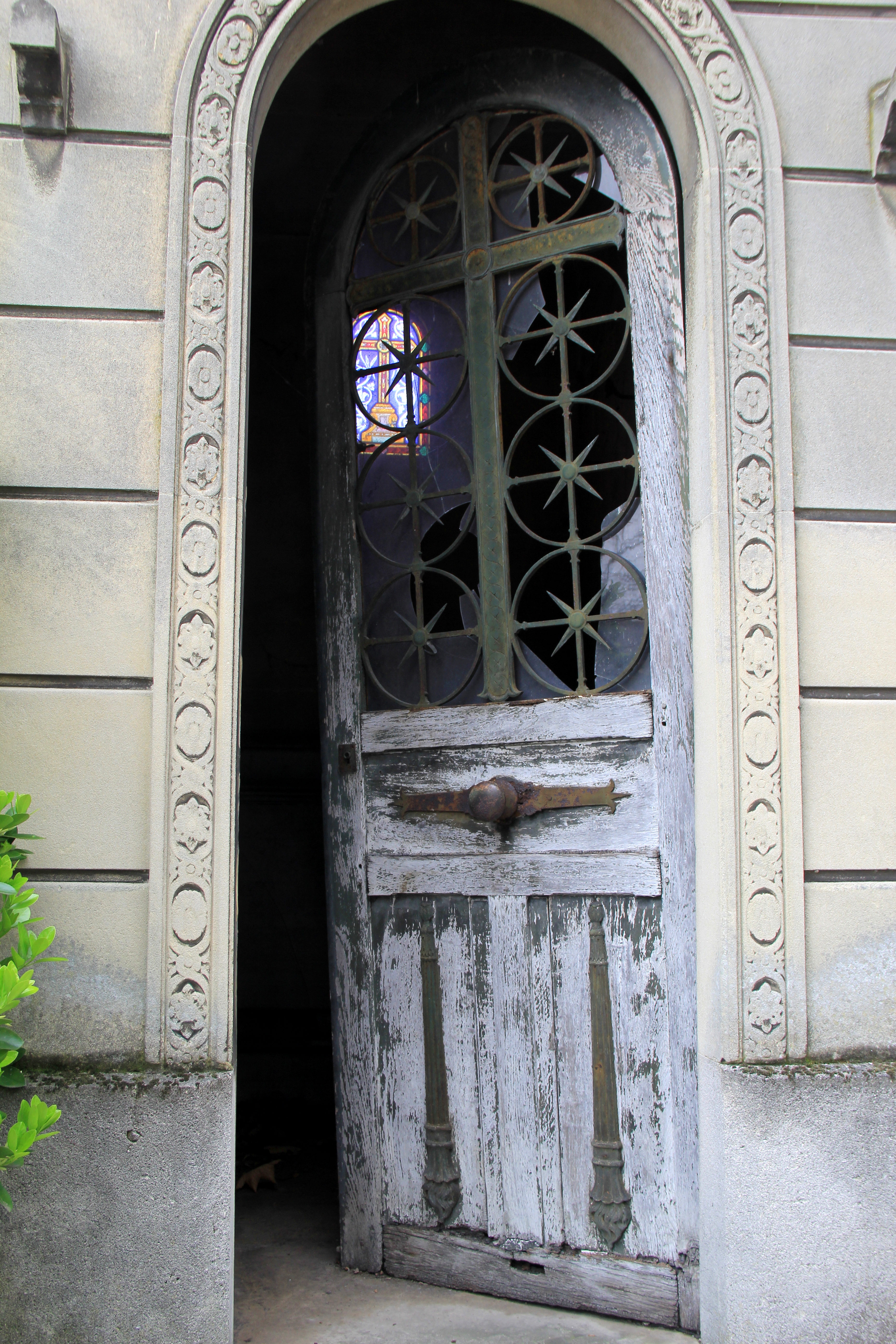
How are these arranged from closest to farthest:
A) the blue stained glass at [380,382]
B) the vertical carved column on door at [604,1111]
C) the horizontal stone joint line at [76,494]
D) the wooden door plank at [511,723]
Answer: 1. the horizontal stone joint line at [76,494]
2. the vertical carved column on door at [604,1111]
3. the wooden door plank at [511,723]
4. the blue stained glass at [380,382]

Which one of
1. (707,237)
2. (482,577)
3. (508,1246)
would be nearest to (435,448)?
(482,577)

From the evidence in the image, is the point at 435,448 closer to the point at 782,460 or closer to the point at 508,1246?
the point at 782,460

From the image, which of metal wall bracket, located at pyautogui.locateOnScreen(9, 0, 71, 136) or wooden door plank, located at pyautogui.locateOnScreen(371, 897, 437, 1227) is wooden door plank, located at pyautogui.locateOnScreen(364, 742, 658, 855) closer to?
wooden door plank, located at pyautogui.locateOnScreen(371, 897, 437, 1227)

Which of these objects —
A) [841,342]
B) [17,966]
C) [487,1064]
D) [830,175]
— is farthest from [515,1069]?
[830,175]

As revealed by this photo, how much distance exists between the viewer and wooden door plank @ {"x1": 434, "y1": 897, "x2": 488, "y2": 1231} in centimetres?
314

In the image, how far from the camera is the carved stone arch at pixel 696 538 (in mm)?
2576

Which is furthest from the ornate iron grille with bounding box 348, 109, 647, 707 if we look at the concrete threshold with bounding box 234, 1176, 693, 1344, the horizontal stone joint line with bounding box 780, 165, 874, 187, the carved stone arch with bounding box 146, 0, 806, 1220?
the concrete threshold with bounding box 234, 1176, 693, 1344

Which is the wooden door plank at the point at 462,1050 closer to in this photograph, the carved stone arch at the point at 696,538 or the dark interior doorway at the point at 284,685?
the carved stone arch at the point at 696,538

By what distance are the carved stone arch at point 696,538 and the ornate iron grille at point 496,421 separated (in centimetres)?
37

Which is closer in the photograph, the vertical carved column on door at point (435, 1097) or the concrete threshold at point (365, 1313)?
the concrete threshold at point (365, 1313)

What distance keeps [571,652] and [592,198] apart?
4.85 ft

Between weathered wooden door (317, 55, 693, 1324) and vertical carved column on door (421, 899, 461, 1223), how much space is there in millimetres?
11

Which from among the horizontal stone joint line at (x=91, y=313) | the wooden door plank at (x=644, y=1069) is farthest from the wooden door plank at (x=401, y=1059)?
the horizontal stone joint line at (x=91, y=313)

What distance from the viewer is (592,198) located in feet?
10.8
